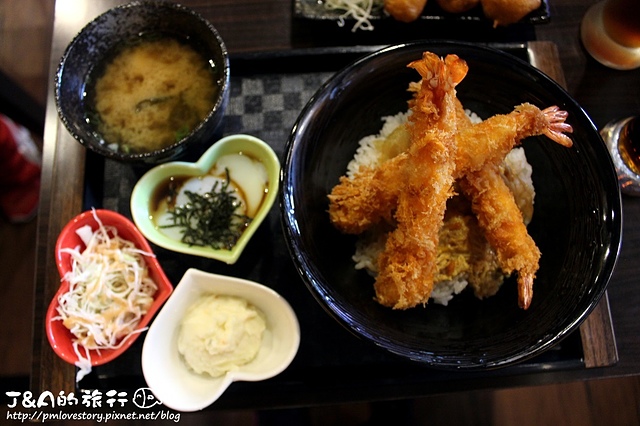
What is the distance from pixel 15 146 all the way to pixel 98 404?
4.99 feet

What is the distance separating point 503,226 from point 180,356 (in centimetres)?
98

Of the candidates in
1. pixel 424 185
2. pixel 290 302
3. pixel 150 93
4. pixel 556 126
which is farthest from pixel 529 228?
pixel 150 93

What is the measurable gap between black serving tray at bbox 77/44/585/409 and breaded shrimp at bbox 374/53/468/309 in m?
0.23

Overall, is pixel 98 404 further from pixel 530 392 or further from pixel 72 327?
pixel 530 392

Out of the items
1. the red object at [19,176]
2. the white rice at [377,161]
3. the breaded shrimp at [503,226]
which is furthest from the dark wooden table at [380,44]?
the red object at [19,176]

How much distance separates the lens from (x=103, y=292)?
144 cm

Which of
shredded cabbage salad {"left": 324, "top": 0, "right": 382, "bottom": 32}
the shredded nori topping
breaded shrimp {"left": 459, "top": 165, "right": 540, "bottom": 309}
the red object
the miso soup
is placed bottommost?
the red object

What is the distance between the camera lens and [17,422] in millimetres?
1682

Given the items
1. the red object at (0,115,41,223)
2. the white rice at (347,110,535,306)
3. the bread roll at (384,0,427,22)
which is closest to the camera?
the white rice at (347,110,535,306)

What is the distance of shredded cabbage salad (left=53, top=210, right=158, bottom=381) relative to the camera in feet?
4.56

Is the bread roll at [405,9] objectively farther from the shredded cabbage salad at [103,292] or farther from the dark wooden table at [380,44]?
the shredded cabbage salad at [103,292]

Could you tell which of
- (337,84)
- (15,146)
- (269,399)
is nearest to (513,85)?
(337,84)

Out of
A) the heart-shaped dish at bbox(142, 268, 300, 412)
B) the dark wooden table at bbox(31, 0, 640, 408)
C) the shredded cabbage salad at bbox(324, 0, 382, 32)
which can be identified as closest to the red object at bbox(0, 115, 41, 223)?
the dark wooden table at bbox(31, 0, 640, 408)

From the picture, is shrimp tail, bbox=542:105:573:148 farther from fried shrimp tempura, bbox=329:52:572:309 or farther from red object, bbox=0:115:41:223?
red object, bbox=0:115:41:223
